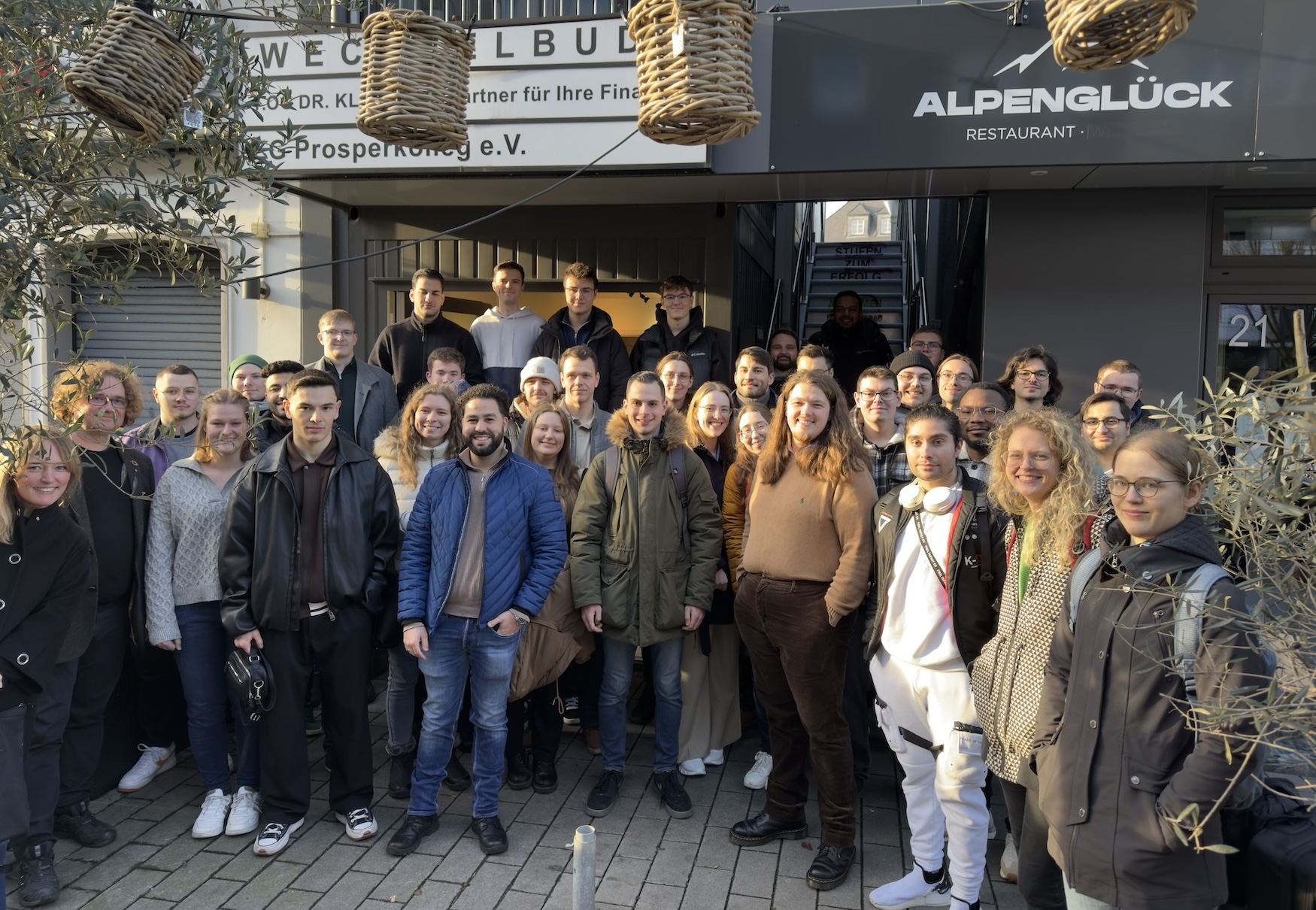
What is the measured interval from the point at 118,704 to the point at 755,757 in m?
3.38

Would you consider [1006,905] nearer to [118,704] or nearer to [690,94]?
[690,94]

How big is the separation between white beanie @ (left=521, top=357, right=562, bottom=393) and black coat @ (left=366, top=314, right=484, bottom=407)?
4.67 feet

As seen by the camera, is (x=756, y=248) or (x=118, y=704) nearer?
(x=118, y=704)

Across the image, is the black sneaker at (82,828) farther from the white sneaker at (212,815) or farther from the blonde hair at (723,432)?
the blonde hair at (723,432)

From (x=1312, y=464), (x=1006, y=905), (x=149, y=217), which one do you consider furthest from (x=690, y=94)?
(x=1006, y=905)

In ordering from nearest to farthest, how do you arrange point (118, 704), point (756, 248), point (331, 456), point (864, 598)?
1. point (864, 598)
2. point (331, 456)
3. point (118, 704)
4. point (756, 248)

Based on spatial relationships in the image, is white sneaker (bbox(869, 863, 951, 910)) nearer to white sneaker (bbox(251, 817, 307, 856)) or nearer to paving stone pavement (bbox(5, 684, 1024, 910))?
paving stone pavement (bbox(5, 684, 1024, 910))

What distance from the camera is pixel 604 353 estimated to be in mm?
6422

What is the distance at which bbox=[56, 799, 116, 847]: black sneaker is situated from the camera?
4043mm

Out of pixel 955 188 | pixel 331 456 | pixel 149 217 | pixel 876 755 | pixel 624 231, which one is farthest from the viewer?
pixel 624 231

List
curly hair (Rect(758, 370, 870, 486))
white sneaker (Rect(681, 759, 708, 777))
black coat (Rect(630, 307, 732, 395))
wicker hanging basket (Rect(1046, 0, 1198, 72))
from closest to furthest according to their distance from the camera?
wicker hanging basket (Rect(1046, 0, 1198, 72))
curly hair (Rect(758, 370, 870, 486))
white sneaker (Rect(681, 759, 708, 777))
black coat (Rect(630, 307, 732, 395))

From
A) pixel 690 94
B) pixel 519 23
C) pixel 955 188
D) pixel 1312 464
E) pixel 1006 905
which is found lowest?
pixel 1006 905

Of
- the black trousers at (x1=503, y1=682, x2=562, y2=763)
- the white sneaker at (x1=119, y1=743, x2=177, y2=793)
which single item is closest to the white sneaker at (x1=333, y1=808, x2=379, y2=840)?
the black trousers at (x1=503, y1=682, x2=562, y2=763)

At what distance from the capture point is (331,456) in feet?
13.9
